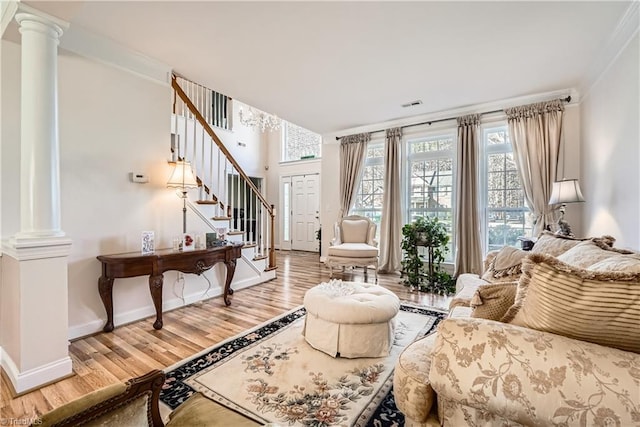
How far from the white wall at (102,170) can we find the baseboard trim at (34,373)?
0.56 meters

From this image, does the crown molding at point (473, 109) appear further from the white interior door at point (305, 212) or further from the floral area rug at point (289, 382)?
the floral area rug at point (289, 382)

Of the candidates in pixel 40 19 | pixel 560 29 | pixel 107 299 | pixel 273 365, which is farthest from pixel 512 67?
pixel 107 299

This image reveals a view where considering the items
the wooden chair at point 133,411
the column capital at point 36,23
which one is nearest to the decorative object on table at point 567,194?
the wooden chair at point 133,411

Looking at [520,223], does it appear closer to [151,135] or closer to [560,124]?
[560,124]

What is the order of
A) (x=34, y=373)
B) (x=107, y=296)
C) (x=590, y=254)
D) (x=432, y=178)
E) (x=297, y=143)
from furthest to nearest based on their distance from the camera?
(x=297, y=143)
(x=432, y=178)
(x=107, y=296)
(x=34, y=373)
(x=590, y=254)

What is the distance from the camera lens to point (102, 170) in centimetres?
270

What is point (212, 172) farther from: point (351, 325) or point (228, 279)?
point (351, 325)

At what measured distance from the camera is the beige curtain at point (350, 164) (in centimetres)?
531

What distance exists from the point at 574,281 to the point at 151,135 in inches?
139

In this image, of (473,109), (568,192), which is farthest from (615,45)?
(473,109)

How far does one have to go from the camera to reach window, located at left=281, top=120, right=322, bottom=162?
765cm

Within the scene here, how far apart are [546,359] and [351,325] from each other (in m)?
1.39

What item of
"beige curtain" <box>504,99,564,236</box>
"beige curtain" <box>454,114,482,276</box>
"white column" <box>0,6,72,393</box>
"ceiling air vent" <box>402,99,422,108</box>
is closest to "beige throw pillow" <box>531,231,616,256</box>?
"beige curtain" <box>504,99,564,236</box>

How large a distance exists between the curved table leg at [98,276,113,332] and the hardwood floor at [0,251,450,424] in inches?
3.7
